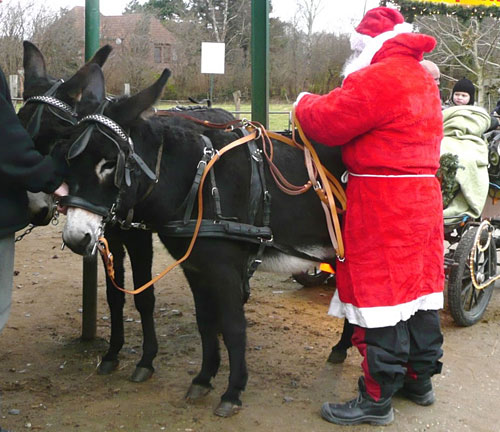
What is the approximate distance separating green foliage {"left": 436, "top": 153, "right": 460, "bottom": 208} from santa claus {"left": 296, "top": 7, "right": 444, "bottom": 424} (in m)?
1.50

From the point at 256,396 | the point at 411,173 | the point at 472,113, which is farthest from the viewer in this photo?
the point at 472,113

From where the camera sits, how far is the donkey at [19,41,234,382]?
3457mm

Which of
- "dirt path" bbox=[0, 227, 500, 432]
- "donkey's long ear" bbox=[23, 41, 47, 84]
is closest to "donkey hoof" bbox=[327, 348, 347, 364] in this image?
"dirt path" bbox=[0, 227, 500, 432]

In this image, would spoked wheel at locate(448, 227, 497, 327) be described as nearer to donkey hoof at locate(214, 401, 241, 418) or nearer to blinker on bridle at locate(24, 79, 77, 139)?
donkey hoof at locate(214, 401, 241, 418)

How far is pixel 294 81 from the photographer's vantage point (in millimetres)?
20453

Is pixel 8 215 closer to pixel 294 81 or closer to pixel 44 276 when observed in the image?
pixel 44 276

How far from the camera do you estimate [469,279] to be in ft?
18.3

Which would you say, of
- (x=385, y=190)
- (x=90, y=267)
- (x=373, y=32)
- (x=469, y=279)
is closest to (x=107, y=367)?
(x=90, y=267)

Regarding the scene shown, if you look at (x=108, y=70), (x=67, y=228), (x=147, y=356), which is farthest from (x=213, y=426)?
(x=108, y=70)

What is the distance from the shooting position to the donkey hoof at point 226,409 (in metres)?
3.78

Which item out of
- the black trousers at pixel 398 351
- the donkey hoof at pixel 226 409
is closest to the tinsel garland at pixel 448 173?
the black trousers at pixel 398 351

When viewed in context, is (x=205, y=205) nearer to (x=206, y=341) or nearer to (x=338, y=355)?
(x=206, y=341)

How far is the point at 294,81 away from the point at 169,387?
56.6 ft

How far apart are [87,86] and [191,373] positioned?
82.0 inches
